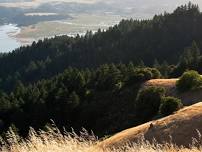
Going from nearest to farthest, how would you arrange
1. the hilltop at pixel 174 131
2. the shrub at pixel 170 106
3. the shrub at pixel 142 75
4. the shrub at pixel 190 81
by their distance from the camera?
the hilltop at pixel 174 131, the shrub at pixel 170 106, the shrub at pixel 190 81, the shrub at pixel 142 75

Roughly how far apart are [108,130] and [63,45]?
142 metres

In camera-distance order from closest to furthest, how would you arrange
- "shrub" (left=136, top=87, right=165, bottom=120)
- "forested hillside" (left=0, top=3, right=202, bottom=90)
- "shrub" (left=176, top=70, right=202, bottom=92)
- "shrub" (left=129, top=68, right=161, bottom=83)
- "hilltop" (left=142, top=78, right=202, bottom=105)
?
1. "shrub" (left=136, top=87, right=165, bottom=120)
2. "hilltop" (left=142, top=78, right=202, bottom=105)
3. "shrub" (left=176, top=70, right=202, bottom=92)
4. "shrub" (left=129, top=68, right=161, bottom=83)
5. "forested hillside" (left=0, top=3, right=202, bottom=90)

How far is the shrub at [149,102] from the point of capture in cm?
4297

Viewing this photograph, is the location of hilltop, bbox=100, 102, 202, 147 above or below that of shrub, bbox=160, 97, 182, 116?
above

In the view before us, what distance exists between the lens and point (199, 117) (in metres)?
26.0

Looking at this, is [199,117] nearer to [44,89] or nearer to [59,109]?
[59,109]

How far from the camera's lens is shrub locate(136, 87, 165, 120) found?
42969mm

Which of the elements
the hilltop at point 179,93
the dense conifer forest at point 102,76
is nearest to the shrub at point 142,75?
the dense conifer forest at point 102,76

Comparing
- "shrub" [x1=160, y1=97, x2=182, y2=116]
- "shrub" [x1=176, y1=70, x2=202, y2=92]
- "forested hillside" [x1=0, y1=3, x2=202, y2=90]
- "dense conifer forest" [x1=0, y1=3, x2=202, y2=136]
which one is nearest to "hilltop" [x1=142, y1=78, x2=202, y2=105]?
"shrub" [x1=176, y1=70, x2=202, y2=92]

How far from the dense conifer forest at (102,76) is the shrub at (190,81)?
225 inches

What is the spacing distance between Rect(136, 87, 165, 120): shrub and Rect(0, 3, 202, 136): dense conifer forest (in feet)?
2.22

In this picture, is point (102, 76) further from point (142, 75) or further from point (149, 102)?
point (149, 102)

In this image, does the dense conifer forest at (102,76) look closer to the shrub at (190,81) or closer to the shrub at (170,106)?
the shrub at (190,81)

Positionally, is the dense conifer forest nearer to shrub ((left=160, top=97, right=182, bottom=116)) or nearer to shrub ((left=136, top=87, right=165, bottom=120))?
shrub ((left=136, top=87, right=165, bottom=120))
